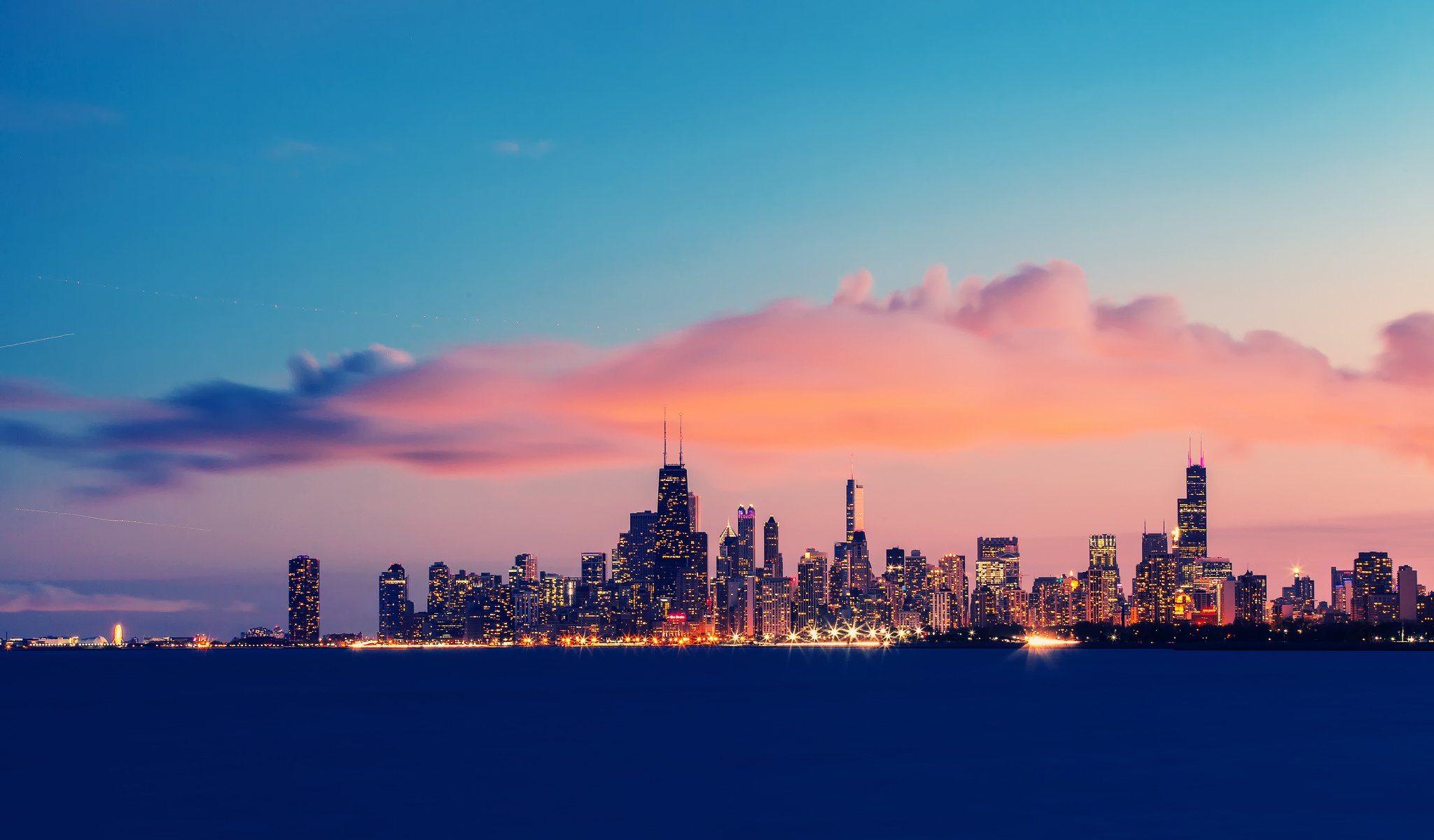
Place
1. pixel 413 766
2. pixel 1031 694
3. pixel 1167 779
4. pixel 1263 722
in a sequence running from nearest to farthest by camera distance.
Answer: pixel 1167 779
pixel 413 766
pixel 1263 722
pixel 1031 694

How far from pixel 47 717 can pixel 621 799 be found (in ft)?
325

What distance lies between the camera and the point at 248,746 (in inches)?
4323

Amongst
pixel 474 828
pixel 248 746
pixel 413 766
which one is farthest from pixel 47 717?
pixel 474 828

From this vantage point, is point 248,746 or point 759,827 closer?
point 759,827

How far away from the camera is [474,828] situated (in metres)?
66.1

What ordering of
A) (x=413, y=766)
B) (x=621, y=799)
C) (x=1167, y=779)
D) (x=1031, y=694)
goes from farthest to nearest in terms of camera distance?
1. (x=1031, y=694)
2. (x=413, y=766)
3. (x=1167, y=779)
4. (x=621, y=799)

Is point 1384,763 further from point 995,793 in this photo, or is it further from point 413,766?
point 413,766

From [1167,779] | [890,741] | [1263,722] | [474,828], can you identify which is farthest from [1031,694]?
[474,828]

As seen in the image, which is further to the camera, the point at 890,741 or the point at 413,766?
the point at 890,741

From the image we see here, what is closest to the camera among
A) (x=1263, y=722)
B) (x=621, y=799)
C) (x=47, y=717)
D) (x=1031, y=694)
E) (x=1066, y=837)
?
(x=1066, y=837)

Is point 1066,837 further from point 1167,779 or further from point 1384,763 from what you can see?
point 1384,763

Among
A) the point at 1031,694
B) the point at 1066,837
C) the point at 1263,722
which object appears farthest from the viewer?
the point at 1031,694

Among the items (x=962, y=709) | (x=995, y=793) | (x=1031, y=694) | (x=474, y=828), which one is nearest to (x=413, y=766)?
(x=474, y=828)

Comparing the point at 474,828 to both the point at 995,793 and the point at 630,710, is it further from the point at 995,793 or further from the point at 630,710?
the point at 630,710
